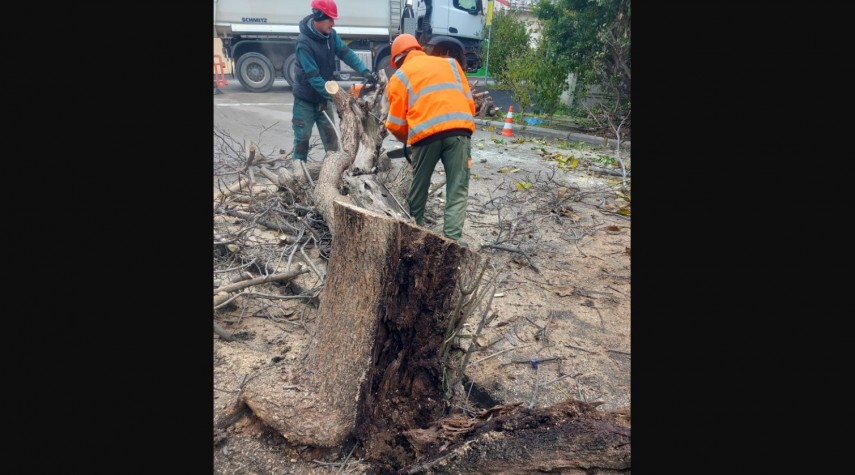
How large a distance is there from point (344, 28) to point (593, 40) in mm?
7724

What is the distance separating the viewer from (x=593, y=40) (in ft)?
32.9

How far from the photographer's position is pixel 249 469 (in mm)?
2070

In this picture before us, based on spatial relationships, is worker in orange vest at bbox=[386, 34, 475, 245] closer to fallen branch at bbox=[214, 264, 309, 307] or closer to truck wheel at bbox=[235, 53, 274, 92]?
fallen branch at bbox=[214, 264, 309, 307]

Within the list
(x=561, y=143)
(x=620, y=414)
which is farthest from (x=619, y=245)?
(x=561, y=143)

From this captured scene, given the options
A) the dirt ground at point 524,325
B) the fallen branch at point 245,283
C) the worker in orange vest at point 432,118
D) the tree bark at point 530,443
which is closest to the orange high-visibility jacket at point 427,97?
the worker in orange vest at point 432,118

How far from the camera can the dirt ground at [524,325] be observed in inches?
86.4

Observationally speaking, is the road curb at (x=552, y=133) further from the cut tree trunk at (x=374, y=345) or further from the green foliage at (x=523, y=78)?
the cut tree trunk at (x=374, y=345)

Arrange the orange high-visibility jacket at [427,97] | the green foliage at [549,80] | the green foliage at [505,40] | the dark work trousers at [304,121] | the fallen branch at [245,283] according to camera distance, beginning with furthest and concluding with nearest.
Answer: the green foliage at [505,40]
the green foliage at [549,80]
the dark work trousers at [304,121]
the orange high-visibility jacket at [427,97]
the fallen branch at [245,283]

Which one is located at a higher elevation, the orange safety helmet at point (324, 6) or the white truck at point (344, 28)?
the white truck at point (344, 28)

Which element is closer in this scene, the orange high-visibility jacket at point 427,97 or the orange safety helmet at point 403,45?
the orange high-visibility jacket at point 427,97

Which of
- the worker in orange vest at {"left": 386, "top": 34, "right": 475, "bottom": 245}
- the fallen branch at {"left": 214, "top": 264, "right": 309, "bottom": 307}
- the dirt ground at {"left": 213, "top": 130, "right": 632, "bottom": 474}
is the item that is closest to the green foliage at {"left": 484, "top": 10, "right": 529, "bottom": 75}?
the dirt ground at {"left": 213, "top": 130, "right": 632, "bottom": 474}

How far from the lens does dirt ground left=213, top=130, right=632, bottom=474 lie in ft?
7.20

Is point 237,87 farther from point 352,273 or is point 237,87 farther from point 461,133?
point 352,273

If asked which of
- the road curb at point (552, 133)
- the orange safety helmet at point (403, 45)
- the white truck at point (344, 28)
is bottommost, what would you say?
the road curb at point (552, 133)
